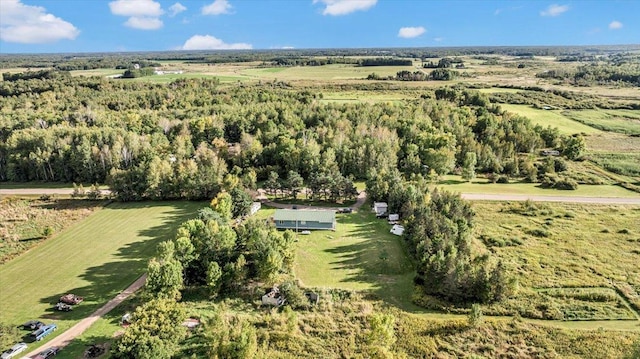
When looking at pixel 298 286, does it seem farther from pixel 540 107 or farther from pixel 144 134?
pixel 540 107

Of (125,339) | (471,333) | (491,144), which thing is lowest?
(471,333)

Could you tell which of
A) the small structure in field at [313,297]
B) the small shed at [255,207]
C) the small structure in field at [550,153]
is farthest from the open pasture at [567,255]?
the small shed at [255,207]

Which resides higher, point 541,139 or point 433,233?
point 541,139

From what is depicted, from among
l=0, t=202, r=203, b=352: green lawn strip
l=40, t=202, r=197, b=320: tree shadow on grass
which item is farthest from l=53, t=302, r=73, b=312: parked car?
l=0, t=202, r=203, b=352: green lawn strip

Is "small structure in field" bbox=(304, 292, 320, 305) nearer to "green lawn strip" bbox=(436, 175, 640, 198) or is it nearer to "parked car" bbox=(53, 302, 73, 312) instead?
"parked car" bbox=(53, 302, 73, 312)

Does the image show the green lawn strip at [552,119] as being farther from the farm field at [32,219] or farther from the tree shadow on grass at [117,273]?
the farm field at [32,219]

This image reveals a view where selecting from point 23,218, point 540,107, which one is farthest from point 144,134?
point 540,107
